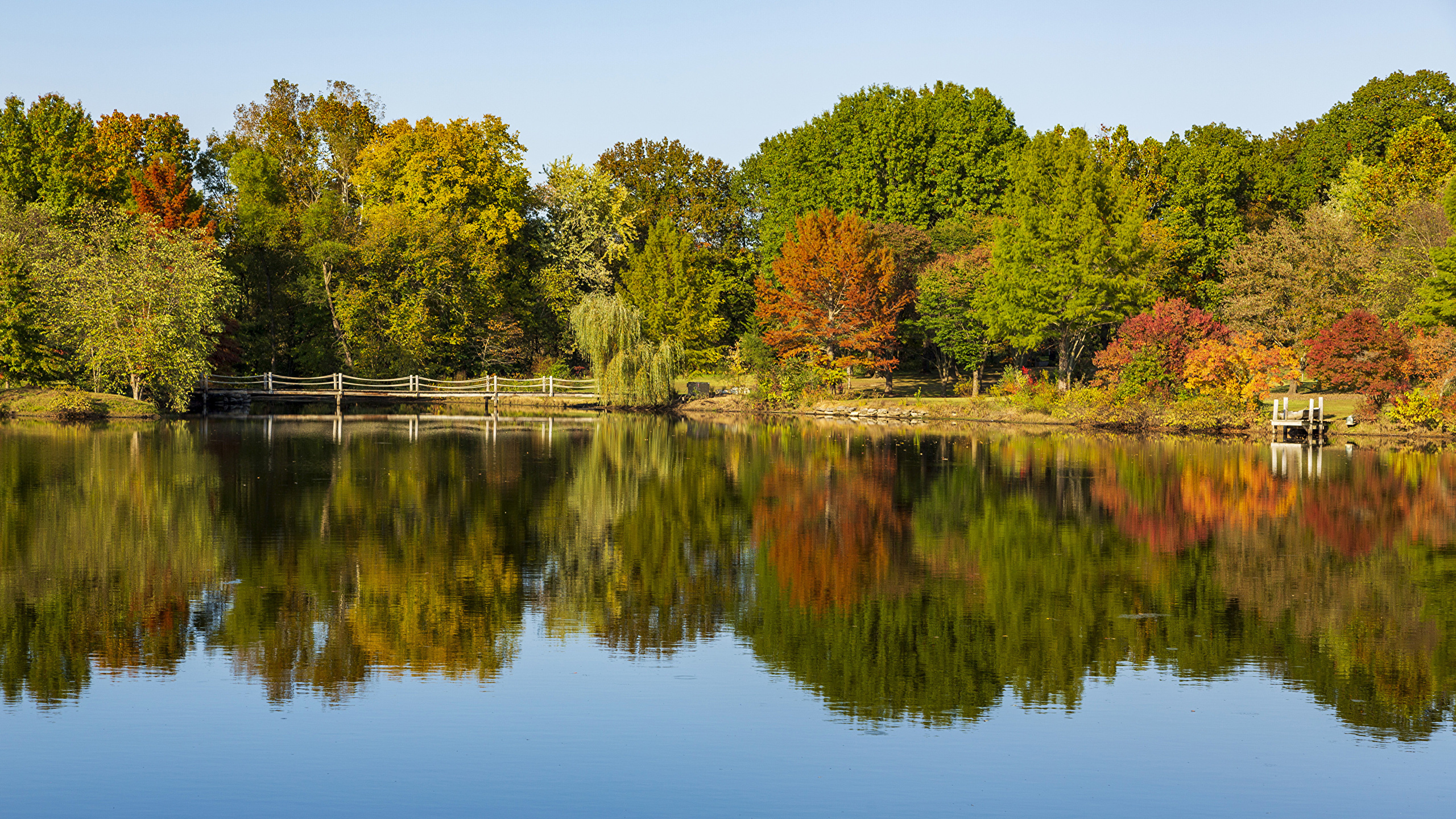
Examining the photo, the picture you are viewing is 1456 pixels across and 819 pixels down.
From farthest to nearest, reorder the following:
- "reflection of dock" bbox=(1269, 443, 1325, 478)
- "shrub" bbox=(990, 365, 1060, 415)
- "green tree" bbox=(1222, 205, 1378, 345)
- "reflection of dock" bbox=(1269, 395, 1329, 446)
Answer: "shrub" bbox=(990, 365, 1060, 415) < "green tree" bbox=(1222, 205, 1378, 345) < "reflection of dock" bbox=(1269, 395, 1329, 446) < "reflection of dock" bbox=(1269, 443, 1325, 478)

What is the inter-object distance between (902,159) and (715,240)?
514 inches

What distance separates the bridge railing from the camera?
175ft

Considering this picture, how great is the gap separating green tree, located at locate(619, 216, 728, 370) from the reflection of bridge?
17.5 feet

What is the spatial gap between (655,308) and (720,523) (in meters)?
42.7

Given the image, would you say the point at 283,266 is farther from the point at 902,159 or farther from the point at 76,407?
the point at 902,159

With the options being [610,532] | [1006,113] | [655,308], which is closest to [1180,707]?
[610,532]

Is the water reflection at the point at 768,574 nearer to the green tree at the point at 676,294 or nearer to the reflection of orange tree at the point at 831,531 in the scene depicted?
the reflection of orange tree at the point at 831,531

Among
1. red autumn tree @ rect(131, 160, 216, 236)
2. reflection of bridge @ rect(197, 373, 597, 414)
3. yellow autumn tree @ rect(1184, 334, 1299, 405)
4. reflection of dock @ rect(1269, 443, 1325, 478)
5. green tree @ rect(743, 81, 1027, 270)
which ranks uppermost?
green tree @ rect(743, 81, 1027, 270)

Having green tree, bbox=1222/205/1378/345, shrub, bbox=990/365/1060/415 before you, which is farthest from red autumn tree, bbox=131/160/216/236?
green tree, bbox=1222/205/1378/345

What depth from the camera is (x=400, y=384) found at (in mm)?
57125

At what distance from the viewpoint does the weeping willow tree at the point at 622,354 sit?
2153 inches

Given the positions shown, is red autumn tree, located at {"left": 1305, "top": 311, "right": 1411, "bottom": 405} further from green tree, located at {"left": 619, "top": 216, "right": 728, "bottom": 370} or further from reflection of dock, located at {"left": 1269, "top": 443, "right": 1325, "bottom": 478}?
green tree, located at {"left": 619, "top": 216, "right": 728, "bottom": 370}

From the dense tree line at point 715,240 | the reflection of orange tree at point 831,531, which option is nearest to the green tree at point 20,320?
the dense tree line at point 715,240

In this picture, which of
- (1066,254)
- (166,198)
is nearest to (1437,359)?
(1066,254)
